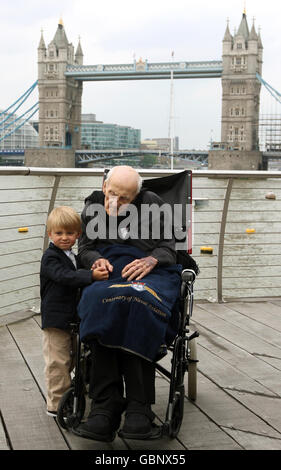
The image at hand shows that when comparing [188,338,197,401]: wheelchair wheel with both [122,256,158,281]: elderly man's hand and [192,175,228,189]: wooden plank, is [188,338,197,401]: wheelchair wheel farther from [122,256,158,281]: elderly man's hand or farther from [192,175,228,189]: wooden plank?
[192,175,228,189]: wooden plank

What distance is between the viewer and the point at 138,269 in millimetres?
1828

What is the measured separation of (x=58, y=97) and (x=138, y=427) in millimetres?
68168

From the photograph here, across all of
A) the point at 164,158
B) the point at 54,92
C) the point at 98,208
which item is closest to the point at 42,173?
the point at 98,208

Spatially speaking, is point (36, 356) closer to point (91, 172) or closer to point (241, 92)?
point (91, 172)

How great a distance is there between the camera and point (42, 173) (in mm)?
3133

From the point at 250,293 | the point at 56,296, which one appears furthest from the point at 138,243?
the point at 250,293

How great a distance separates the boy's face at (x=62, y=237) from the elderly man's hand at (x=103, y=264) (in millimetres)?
173

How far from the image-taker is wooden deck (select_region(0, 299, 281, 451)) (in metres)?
1.81

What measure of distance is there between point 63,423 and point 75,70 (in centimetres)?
6913

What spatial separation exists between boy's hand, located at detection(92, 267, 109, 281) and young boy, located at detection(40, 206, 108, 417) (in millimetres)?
137

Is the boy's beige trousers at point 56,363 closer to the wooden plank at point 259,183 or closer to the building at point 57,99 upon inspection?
the wooden plank at point 259,183

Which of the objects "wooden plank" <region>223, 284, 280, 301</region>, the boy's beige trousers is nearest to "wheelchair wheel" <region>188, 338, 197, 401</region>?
the boy's beige trousers

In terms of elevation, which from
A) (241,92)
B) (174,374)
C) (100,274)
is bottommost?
(174,374)

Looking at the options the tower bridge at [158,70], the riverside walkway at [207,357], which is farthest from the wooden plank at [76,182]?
the tower bridge at [158,70]
